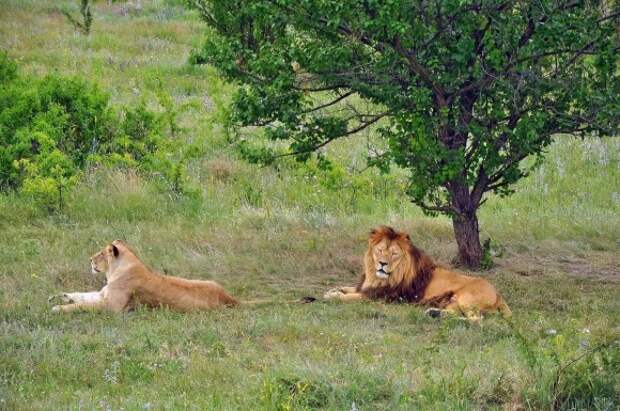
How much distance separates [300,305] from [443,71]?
2801 mm

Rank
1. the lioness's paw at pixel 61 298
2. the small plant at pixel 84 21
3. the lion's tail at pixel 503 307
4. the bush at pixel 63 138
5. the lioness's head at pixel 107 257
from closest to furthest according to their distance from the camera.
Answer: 1. the lion's tail at pixel 503 307
2. the lioness's paw at pixel 61 298
3. the lioness's head at pixel 107 257
4. the bush at pixel 63 138
5. the small plant at pixel 84 21

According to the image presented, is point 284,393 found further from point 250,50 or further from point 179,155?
point 179,155

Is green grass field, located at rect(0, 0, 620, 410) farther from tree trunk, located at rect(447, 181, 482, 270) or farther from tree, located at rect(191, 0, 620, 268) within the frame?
tree, located at rect(191, 0, 620, 268)

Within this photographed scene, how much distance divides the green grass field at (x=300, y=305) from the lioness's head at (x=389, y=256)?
1.37 ft

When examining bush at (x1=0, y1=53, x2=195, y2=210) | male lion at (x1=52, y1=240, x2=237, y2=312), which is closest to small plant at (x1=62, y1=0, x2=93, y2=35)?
bush at (x1=0, y1=53, x2=195, y2=210)

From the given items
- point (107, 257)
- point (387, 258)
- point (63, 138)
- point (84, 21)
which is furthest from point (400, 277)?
point (84, 21)

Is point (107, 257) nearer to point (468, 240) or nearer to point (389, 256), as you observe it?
point (389, 256)

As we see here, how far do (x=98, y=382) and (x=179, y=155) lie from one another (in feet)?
35.2

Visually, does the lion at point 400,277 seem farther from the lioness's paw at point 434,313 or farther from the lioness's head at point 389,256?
the lioness's paw at point 434,313

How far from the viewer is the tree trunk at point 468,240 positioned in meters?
12.4

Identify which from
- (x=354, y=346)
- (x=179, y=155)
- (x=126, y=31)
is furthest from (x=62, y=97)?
(x=126, y=31)

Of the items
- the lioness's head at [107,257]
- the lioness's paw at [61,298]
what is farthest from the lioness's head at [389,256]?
the lioness's paw at [61,298]

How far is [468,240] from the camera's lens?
12508 mm

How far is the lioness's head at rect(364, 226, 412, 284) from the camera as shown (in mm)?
10992
